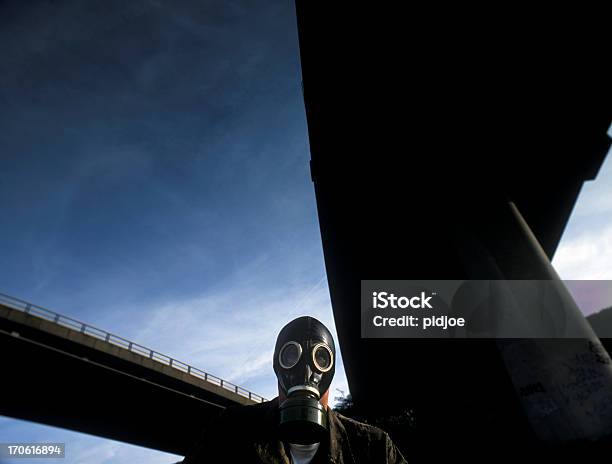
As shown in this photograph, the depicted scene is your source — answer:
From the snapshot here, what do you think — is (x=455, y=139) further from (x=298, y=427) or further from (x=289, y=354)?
(x=298, y=427)

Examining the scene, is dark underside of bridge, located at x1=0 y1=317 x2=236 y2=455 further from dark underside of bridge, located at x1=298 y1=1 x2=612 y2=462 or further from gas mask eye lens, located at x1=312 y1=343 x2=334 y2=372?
gas mask eye lens, located at x1=312 y1=343 x2=334 y2=372

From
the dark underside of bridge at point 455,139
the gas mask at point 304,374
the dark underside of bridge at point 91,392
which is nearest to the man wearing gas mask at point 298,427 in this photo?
the gas mask at point 304,374

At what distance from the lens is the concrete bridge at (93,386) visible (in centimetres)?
1867

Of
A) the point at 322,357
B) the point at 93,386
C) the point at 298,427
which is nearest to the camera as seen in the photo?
the point at 298,427

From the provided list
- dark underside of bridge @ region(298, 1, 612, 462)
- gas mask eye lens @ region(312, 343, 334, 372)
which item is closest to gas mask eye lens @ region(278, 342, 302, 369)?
gas mask eye lens @ region(312, 343, 334, 372)

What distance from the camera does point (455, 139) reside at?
6801 millimetres

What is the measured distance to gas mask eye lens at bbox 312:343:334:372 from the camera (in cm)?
254

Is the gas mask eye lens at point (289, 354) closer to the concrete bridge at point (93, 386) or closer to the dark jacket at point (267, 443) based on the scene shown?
the dark jacket at point (267, 443)

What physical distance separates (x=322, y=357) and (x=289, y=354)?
0.26 meters

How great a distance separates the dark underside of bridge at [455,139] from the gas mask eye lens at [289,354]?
11.5ft

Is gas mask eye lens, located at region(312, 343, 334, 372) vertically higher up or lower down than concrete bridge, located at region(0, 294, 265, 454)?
lower down

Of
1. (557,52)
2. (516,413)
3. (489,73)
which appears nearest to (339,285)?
(516,413)

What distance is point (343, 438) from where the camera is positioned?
2672 mm

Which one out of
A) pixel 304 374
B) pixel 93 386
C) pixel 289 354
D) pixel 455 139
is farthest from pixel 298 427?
pixel 93 386
